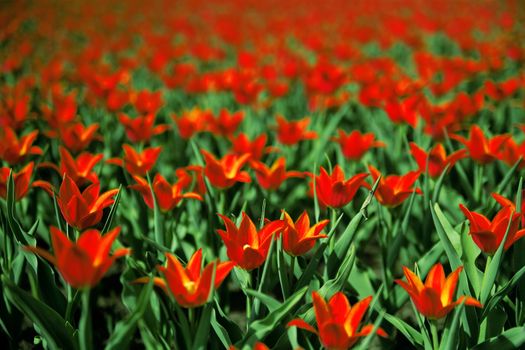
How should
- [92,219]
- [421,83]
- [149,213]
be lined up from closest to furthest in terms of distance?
1. [92,219]
2. [149,213]
3. [421,83]

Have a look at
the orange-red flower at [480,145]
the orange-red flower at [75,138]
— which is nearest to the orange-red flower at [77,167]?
the orange-red flower at [75,138]

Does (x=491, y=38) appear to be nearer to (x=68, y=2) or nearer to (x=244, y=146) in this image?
(x=244, y=146)

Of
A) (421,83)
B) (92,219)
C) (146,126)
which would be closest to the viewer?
(92,219)

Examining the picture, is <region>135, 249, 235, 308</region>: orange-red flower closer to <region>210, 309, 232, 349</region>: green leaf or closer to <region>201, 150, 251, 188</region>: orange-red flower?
<region>210, 309, 232, 349</region>: green leaf

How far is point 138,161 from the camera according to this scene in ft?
5.64

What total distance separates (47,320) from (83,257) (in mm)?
313

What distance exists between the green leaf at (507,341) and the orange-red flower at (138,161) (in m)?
1.06

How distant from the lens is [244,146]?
1.84 meters

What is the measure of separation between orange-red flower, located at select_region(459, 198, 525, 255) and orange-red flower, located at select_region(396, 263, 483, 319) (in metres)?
0.15

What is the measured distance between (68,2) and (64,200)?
9.78 m

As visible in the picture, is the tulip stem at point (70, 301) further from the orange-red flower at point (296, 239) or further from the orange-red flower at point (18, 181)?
the orange-red flower at point (296, 239)

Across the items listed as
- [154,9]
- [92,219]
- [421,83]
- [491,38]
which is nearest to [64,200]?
[92,219]

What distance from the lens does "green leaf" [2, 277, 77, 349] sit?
1002 millimetres

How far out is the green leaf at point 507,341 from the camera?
42.9 inches
